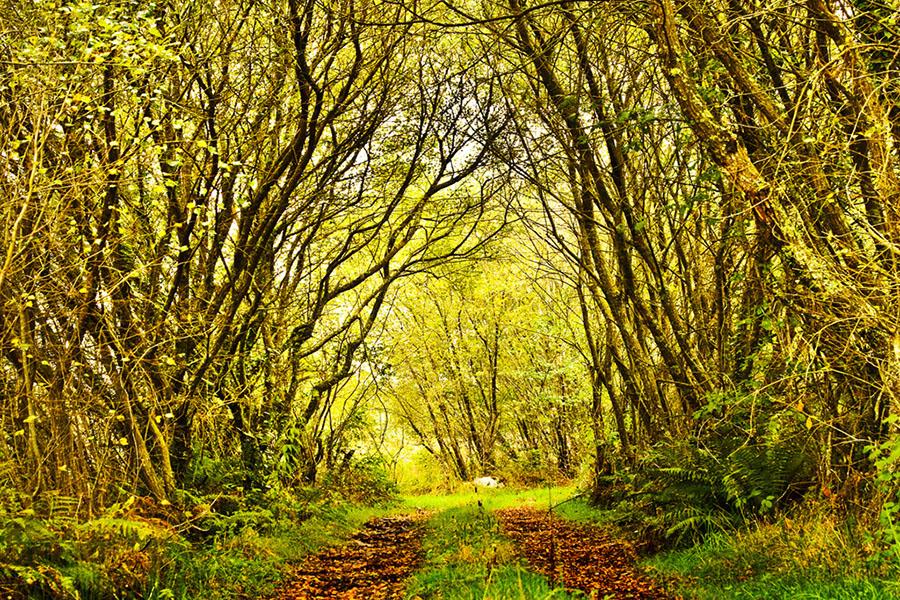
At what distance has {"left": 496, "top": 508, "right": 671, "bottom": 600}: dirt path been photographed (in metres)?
5.35

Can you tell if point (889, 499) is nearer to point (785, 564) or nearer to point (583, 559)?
point (785, 564)

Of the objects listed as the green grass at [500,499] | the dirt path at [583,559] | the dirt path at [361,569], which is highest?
the dirt path at [361,569]

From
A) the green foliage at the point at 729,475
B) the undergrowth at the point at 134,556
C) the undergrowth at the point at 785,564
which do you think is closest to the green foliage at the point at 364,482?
the undergrowth at the point at 134,556

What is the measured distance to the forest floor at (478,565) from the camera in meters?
5.16

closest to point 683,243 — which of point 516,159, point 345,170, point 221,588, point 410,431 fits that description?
point 516,159

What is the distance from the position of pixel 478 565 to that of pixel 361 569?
1.67 meters

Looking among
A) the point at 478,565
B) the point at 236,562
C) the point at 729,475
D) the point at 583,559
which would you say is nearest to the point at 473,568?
the point at 478,565

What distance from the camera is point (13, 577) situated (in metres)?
3.88

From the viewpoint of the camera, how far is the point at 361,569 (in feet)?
23.0

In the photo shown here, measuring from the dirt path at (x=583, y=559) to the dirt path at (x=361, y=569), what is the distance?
4.56ft

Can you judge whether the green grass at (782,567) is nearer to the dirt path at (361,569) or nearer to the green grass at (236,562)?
the dirt path at (361,569)

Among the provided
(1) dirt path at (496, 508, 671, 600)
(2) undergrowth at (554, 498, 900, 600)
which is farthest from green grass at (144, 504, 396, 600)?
(2) undergrowth at (554, 498, 900, 600)

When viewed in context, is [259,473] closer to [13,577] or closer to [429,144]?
[13,577]

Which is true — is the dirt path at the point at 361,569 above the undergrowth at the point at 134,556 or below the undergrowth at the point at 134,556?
below
